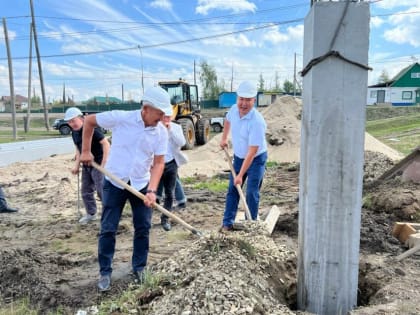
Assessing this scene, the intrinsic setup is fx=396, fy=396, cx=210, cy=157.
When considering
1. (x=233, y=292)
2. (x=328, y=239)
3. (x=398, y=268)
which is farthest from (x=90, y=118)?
(x=398, y=268)

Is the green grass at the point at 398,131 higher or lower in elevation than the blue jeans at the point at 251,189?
lower

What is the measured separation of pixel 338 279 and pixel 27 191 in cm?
727

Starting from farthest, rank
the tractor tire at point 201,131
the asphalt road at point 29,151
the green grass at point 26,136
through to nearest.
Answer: the green grass at point 26,136, the tractor tire at point 201,131, the asphalt road at point 29,151

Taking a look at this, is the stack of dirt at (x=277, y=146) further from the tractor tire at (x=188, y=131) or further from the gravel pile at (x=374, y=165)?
the gravel pile at (x=374, y=165)

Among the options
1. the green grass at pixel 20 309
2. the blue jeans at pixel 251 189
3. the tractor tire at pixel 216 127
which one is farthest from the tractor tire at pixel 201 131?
the green grass at pixel 20 309

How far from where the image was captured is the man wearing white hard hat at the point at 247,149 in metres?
3.96

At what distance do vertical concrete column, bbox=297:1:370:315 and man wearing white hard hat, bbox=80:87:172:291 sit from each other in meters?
1.21

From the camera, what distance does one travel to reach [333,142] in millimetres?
2262

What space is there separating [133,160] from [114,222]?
1.77 feet

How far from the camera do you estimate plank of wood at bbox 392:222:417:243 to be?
160 inches

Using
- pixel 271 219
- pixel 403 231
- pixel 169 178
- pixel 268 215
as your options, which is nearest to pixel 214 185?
pixel 169 178

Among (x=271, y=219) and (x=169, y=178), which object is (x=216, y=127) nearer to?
(x=169, y=178)

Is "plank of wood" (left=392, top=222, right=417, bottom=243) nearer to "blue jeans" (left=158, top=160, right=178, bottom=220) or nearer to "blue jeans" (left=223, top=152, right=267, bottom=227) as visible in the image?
"blue jeans" (left=223, top=152, right=267, bottom=227)

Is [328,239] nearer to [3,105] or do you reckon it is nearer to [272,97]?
[272,97]
